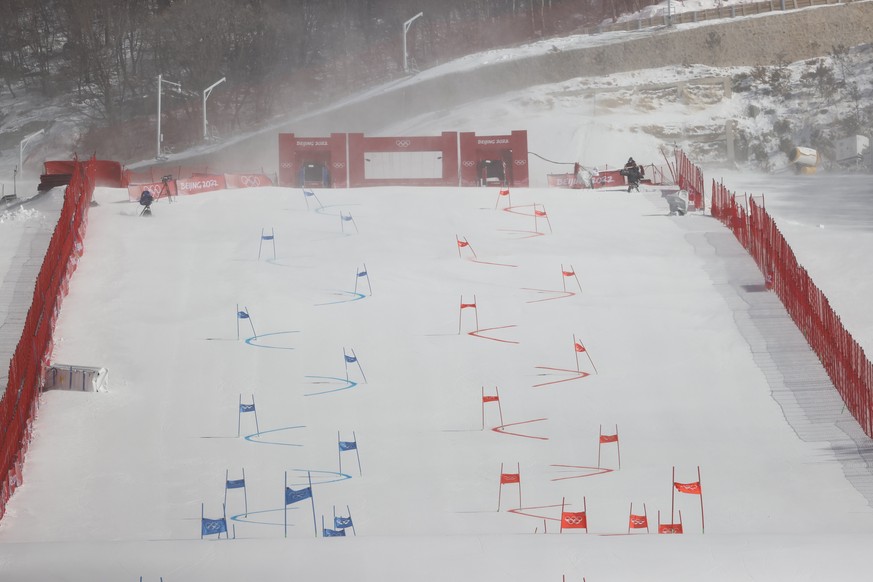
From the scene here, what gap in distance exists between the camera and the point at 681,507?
1570 cm

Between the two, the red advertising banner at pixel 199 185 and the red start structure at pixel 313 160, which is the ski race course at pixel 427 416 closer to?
the red advertising banner at pixel 199 185

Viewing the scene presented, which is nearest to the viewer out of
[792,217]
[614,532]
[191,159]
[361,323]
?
[614,532]

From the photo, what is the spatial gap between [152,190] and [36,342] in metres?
12.6

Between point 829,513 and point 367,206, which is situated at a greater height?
point 367,206

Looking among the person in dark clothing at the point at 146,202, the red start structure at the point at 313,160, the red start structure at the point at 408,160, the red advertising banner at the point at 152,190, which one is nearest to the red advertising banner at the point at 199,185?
the red advertising banner at the point at 152,190

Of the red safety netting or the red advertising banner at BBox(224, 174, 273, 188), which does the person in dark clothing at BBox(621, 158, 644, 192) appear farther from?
the red advertising banner at BBox(224, 174, 273, 188)

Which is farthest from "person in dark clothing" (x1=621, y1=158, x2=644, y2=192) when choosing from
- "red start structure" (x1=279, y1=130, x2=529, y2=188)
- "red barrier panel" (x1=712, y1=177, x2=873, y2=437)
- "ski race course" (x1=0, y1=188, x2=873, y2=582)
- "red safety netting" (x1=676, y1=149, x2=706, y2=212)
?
"red start structure" (x1=279, y1=130, x2=529, y2=188)

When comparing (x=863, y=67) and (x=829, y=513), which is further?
(x=863, y=67)

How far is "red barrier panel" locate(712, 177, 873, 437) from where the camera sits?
1786 centimetres

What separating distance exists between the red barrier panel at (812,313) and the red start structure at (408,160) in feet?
37.6

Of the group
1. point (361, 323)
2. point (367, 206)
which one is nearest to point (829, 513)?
point (361, 323)

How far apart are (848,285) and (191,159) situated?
4151cm

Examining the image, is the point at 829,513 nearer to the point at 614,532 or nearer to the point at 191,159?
the point at 614,532

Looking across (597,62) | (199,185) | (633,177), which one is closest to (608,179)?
(633,177)
